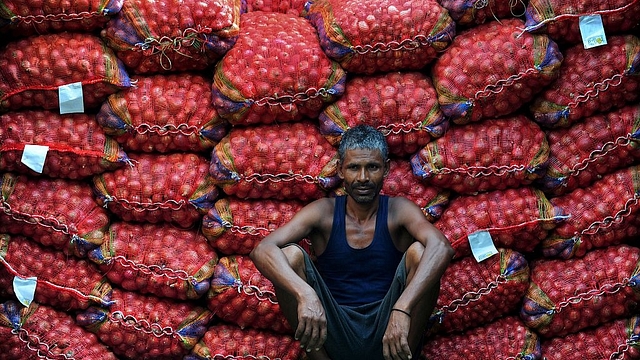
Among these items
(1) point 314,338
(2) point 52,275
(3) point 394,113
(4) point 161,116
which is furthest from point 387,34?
(2) point 52,275

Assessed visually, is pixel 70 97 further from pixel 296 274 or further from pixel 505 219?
pixel 505 219

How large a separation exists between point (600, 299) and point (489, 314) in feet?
1.47

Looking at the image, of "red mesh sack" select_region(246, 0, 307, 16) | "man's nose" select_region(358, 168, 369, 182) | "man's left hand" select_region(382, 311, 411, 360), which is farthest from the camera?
"red mesh sack" select_region(246, 0, 307, 16)

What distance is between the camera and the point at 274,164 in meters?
3.73

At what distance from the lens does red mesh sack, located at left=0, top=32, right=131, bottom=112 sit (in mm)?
3703

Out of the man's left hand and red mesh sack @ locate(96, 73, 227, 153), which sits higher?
red mesh sack @ locate(96, 73, 227, 153)

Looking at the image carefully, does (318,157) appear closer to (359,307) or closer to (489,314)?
(359,307)

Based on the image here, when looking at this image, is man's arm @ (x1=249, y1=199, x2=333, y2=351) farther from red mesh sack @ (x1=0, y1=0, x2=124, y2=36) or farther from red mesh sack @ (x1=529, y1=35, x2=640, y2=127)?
red mesh sack @ (x1=0, y1=0, x2=124, y2=36)

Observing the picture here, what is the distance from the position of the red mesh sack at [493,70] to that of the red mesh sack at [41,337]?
5.86 feet

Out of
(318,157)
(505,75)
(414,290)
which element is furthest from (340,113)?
(414,290)

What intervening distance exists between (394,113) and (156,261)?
3.84 ft

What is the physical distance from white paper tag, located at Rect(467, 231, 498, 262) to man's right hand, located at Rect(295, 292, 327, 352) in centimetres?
86

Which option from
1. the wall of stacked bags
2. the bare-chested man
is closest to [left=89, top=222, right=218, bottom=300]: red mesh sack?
the wall of stacked bags

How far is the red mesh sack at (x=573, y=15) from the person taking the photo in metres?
3.56
